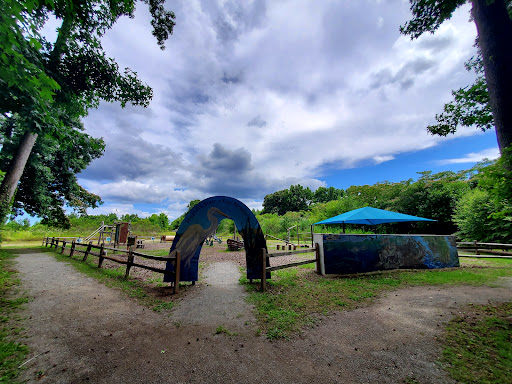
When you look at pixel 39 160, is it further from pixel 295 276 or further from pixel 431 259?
pixel 431 259

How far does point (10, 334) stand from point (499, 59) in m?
10.3

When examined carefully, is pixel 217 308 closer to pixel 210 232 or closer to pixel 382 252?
pixel 210 232

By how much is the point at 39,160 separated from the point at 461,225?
29.6m

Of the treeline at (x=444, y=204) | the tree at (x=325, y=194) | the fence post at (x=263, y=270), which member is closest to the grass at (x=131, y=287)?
the fence post at (x=263, y=270)

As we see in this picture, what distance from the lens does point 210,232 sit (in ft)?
23.2

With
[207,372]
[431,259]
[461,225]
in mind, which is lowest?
[207,372]

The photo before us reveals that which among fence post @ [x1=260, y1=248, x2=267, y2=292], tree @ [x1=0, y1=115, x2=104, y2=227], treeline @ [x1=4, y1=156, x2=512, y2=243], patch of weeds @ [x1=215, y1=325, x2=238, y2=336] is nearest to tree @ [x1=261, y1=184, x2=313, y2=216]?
treeline @ [x1=4, y1=156, x2=512, y2=243]

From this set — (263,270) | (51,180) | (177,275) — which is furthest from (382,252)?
(51,180)

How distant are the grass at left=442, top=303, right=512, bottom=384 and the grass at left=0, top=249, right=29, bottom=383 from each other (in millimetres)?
5439

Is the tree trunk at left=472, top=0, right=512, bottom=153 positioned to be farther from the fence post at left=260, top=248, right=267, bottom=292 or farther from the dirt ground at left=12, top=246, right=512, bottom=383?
the fence post at left=260, top=248, right=267, bottom=292

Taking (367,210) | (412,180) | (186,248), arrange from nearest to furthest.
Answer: (186,248) → (367,210) → (412,180)

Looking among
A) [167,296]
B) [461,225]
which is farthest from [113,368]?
[461,225]

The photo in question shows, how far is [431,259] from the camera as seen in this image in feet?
29.3

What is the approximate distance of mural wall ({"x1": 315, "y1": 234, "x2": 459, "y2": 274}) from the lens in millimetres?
7906
